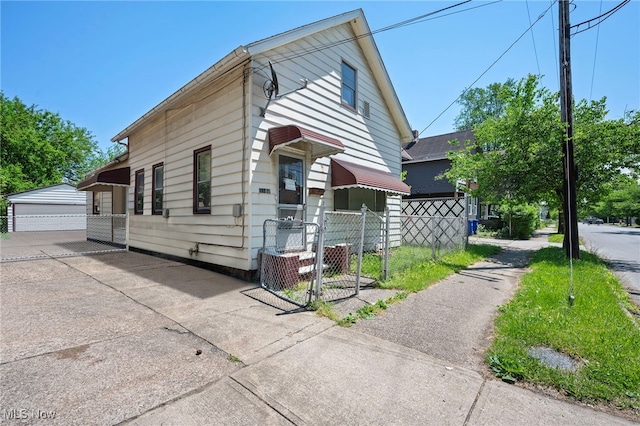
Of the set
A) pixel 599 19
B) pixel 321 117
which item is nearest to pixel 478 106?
pixel 599 19

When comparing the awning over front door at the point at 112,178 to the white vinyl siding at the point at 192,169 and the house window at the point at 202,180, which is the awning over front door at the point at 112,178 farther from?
the house window at the point at 202,180

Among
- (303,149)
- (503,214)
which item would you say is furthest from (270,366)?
(503,214)

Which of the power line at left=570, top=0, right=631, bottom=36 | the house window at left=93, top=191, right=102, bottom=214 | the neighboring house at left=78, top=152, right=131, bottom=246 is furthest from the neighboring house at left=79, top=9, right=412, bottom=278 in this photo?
the power line at left=570, top=0, right=631, bottom=36

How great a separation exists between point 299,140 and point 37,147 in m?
34.7

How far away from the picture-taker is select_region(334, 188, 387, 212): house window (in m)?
7.71

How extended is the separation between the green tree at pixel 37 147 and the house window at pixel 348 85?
29.4m

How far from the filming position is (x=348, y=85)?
27.4 feet

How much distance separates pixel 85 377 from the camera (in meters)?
2.38

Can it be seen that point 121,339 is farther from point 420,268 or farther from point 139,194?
point 139,194

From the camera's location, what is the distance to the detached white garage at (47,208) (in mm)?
20453

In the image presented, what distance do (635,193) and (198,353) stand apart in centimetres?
6530

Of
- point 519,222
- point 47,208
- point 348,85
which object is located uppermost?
point 348,85

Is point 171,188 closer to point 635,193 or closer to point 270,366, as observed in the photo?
point 270,366

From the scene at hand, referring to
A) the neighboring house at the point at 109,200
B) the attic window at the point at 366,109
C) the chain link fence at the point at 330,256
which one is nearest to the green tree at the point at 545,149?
the chain link fence at the point at 330,256
